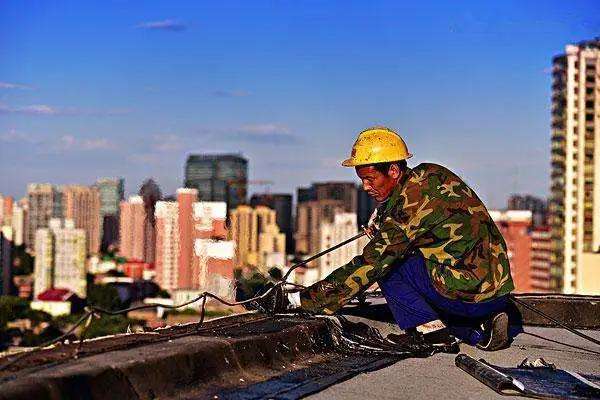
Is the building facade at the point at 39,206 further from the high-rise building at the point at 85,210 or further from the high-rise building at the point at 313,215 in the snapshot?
the high-rise building at the point at 313,215

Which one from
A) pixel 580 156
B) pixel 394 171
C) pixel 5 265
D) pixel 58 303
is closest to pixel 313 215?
pixel 5 265

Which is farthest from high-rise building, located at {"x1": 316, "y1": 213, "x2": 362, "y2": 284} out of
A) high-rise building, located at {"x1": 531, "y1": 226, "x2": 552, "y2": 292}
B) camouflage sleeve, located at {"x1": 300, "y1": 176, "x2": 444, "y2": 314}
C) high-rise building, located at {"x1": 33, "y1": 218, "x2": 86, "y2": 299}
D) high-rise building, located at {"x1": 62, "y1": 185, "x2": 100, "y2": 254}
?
camouflage sleeve, located at {"x1": 300, "y1": 176, "x2": 444, "y2": 314}

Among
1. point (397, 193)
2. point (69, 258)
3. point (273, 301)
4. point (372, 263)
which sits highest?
point (397, 193)

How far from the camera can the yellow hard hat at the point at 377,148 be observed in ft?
13.7

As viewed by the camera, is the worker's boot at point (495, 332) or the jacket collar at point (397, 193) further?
the worker's boot at point (495, 332)

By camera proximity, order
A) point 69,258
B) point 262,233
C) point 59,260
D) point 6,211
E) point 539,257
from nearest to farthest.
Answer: point 262,233
point 59,260
point 69,258
point 539,257
point 6,211

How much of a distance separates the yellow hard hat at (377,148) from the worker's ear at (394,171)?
29 mm

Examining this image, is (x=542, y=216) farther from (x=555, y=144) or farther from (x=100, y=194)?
(x=100, y=194)

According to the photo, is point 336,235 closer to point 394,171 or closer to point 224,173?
point 224,173

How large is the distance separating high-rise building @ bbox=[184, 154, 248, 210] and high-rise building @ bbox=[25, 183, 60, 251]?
1506cm

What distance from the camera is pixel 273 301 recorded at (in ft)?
14.9

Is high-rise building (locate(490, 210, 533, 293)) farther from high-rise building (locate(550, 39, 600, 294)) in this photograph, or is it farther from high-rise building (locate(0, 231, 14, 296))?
high-rise building (locate(0, 231, 14, 296))

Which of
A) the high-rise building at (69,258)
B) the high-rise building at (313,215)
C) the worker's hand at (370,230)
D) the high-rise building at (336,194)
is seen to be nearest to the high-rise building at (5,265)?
the high-rise building at (69,258)

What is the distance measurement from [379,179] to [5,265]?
62427 millimetres
